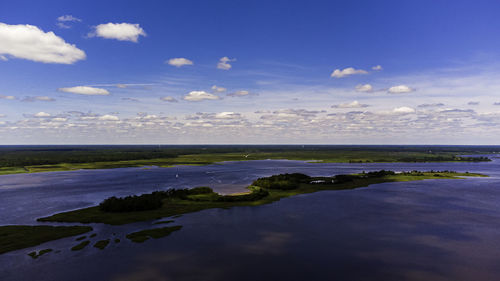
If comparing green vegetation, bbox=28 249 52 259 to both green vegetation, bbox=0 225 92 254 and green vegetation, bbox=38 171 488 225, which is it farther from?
green vegetation, bbox=38 171 488 225

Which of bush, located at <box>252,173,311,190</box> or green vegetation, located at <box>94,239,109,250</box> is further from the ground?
bush, located at <box>252,173,311,190</box>

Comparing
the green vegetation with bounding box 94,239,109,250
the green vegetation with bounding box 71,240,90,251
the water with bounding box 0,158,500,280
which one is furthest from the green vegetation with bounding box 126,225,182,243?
the green vegetation with bounding box 71,240,90,251

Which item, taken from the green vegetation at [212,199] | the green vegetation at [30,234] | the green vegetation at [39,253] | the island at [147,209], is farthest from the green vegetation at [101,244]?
the green vegetation at [212,199]

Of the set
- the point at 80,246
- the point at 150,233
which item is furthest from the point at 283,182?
the point at 80,246

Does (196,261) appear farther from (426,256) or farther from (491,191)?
(491,191)

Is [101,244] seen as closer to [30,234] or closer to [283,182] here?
[30,234]
